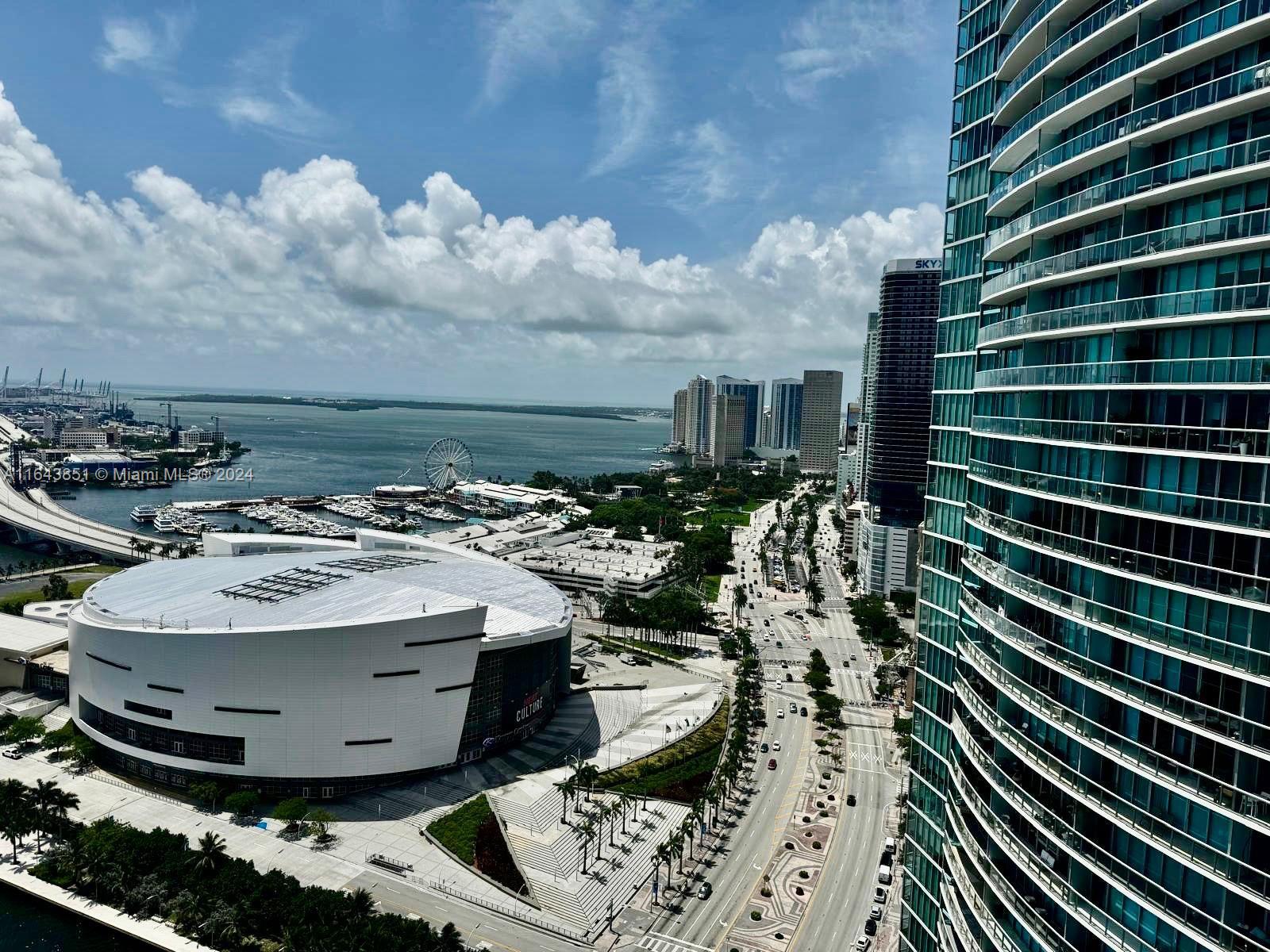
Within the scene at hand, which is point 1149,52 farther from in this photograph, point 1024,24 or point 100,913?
point 100,913

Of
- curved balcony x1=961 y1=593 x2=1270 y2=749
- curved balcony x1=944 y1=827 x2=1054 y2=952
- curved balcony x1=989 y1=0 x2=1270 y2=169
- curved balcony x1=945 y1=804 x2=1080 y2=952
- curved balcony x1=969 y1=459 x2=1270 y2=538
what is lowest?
curved balcony x1=944 y1=827 x2=1054 y2=952

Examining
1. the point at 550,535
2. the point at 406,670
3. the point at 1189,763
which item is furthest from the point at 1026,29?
the point at 550,535

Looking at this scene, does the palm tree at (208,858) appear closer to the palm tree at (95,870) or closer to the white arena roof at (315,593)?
the palm tree at (95,870)

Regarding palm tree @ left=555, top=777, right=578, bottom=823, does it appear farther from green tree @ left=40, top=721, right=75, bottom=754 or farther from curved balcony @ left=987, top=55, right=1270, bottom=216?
curved balcony @ left=987, top=55, right=1270, bottom=216

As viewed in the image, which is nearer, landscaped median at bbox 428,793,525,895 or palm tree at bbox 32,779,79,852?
landscaped median at bbox 428,793,525,895

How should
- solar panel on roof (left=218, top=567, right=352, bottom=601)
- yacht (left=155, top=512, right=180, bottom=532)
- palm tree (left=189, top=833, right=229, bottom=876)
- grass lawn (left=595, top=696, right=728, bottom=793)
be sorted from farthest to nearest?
yacht (left=155, top=512, right=180, bottom=532), solar panel on roof (left=218, top=567, right=352, bottom=601), grass lawn (left=595, top=696, right=728, bottom=793), palm tree (left=189, top=833, right=229, bottom=876)

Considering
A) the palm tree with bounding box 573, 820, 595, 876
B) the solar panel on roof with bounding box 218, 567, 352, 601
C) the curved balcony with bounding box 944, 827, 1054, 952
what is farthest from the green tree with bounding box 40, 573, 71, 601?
the curved balcony with bounding box 944, 827, 1054, 952

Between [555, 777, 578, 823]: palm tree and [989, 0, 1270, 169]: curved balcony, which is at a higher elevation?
[989, 0, 1270, 169]: curved balcony

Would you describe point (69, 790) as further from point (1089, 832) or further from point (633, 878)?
point (1089, 832)
